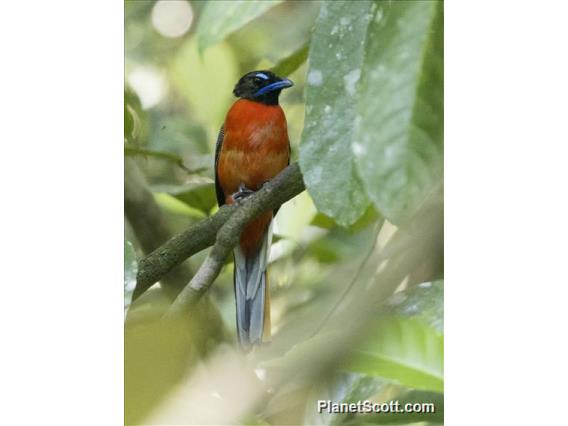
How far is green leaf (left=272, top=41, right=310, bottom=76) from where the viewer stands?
250 centimetres

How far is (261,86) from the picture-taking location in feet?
8.69

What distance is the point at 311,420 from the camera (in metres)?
2.51

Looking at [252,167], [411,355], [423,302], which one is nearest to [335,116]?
[411,355]

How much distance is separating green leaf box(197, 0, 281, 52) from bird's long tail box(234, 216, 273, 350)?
0.86 metres

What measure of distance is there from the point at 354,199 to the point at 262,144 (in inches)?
36.4

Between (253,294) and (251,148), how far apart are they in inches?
17.7

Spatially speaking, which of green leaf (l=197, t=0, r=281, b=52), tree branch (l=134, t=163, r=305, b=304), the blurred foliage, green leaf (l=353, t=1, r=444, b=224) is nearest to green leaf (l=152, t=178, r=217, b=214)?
the blurred foliage

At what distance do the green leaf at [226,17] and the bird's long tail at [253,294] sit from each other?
0.86 meters

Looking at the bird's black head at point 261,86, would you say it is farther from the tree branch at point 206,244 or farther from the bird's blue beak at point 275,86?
the tree branch at point 206,244

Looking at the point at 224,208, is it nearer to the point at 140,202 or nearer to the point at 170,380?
the point at 140,202

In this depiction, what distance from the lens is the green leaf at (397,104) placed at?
1679 mm

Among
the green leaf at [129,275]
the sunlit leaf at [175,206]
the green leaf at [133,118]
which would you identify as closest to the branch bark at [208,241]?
the sunlit leaf at [175,206]

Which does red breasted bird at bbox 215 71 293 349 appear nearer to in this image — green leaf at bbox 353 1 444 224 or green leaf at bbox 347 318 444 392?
green leaf at bbox 347 318 444 392

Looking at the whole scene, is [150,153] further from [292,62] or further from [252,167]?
[292,62]
